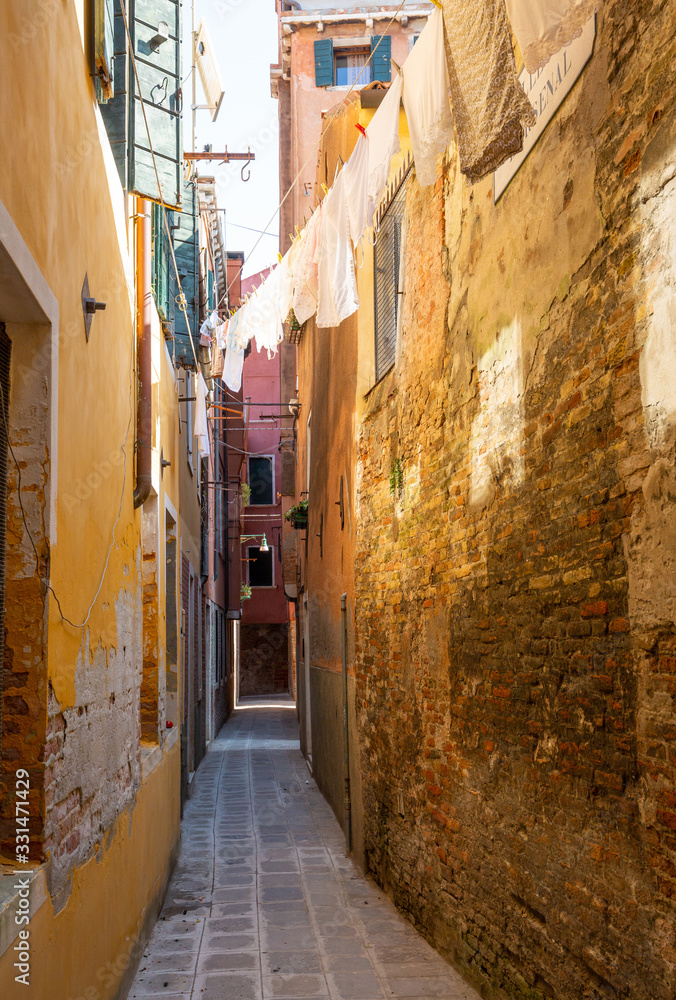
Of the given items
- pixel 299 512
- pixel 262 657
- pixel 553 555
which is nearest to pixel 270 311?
pixel 553 555

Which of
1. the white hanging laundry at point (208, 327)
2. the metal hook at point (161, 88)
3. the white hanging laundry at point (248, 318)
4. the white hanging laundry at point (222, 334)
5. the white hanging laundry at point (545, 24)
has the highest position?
the white hanging laundry at point (208, 327)

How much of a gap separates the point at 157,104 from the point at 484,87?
239 centimetres

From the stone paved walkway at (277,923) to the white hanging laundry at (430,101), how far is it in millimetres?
4054

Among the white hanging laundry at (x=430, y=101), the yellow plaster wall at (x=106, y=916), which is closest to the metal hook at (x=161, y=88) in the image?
the white hanging laundry at (x=430, y=101)

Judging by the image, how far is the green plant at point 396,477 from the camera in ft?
20.9

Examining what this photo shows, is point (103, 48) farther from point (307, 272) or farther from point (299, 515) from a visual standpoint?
point (299, 515)

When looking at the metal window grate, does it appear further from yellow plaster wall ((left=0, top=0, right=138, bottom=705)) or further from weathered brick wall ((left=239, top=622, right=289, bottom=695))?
weathered brick wall ((left=239, top=622, right=289, bottom=695))

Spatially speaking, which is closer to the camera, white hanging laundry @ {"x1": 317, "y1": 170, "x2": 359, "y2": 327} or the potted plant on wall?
white hanging laundry @ {"x1": 317, "y1": 170, "x2": 359, "y2": 327}

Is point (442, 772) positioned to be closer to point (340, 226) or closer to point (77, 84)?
point (340, 226)

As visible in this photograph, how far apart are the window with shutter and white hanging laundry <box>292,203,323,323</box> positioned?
203cm

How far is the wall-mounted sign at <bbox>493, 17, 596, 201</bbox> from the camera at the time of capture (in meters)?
3.36

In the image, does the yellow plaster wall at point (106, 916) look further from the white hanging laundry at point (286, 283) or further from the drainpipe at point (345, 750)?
the white hanging laundry at point (286, 283)

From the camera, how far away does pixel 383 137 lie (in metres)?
4.60

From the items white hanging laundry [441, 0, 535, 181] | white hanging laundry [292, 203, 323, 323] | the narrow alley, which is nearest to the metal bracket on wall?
the narrow alley
